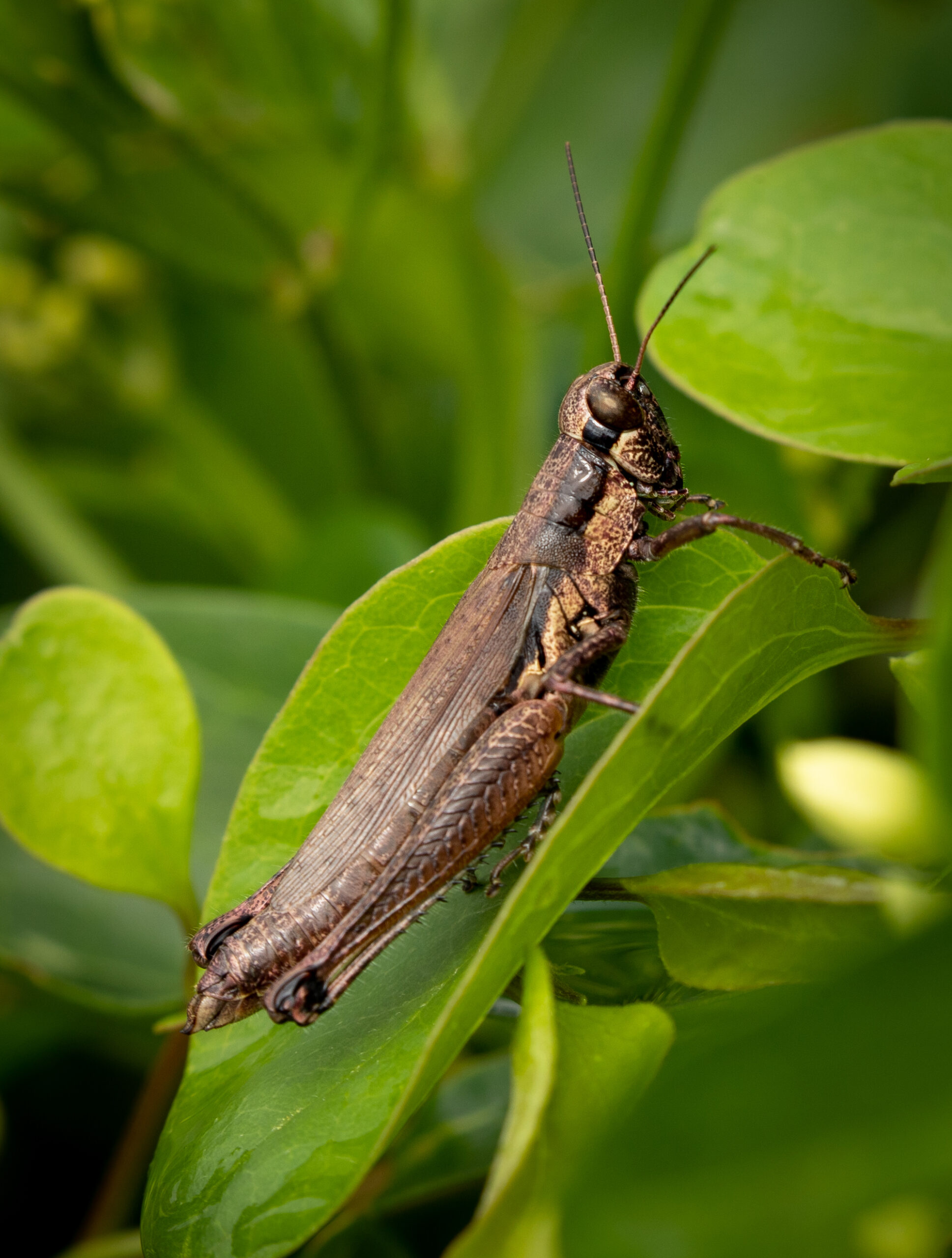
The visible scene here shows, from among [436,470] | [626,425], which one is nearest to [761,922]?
[626,425]

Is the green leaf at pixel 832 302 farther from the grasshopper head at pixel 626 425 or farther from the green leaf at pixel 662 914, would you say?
the green leaf at pixel 662 914

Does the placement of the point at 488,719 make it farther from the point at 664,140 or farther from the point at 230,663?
the point at 664,140

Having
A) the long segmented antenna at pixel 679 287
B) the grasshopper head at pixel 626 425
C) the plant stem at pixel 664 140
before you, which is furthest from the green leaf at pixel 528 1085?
the plant stem at pixel 664 140

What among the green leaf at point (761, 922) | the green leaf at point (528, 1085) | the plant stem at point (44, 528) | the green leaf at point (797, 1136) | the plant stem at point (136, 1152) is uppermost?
the green leaf at point (797, 1136)

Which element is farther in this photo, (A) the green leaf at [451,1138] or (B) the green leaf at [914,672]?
(A) the green leaf at [451,1138]

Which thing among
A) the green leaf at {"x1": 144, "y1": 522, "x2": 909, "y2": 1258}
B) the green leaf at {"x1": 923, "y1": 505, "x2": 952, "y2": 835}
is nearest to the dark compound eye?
the green leaf at {"x1": 144, "y1": 522, "x2": 909, "y2": 1258}

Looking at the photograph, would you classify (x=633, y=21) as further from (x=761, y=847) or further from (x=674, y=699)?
(x=674, y=699)

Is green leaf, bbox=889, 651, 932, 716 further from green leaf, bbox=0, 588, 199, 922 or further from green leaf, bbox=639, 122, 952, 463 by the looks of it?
green leaf, bbox=0, 588, 199, 922
